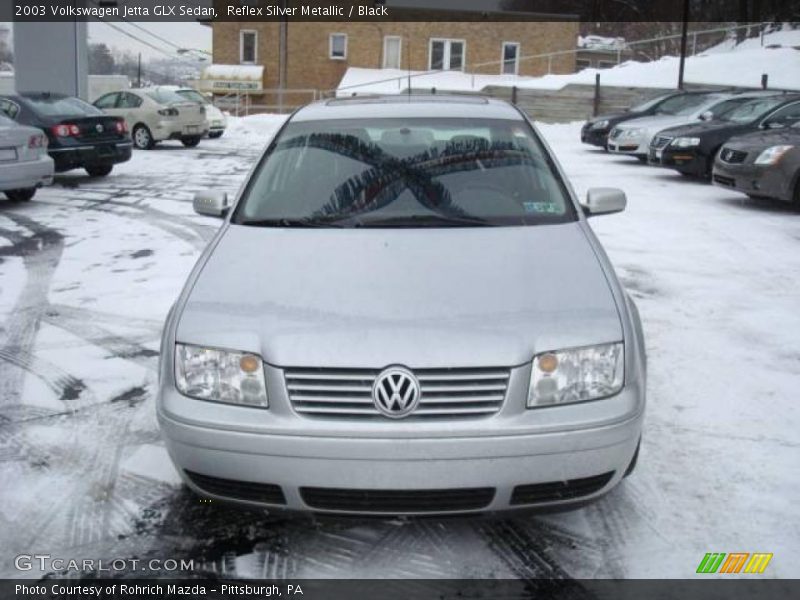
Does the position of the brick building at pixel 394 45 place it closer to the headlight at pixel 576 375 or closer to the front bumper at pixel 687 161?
the front bumper at pixel 687 161

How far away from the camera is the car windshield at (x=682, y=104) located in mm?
18438

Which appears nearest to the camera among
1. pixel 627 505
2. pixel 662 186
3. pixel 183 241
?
pixel 627 505

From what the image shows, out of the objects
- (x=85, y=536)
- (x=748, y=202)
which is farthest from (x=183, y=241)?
(x=748, y=202)

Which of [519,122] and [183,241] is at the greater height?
[519,122]

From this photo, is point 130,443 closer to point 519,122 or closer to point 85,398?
point 85,398

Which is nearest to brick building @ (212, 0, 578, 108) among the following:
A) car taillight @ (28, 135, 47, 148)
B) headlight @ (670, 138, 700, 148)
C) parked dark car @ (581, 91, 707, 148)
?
parked dark car @ (581, 91, 707, 148)

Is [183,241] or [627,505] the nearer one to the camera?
[627,505]

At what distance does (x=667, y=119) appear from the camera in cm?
1794

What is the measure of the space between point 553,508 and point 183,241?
6.91 metres

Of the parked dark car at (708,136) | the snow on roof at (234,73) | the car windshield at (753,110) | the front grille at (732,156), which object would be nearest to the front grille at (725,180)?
the front grille at (732,156)

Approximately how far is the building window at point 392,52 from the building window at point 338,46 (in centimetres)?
197

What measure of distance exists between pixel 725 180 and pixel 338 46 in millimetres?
33867

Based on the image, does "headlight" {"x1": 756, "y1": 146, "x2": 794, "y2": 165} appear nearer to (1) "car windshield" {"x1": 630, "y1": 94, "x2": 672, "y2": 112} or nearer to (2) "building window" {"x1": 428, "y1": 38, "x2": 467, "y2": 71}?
(1) "car windshield" {"x1": 630, "y1": 94, "x2": 672, "y2": 112}

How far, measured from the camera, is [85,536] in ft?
10.9
